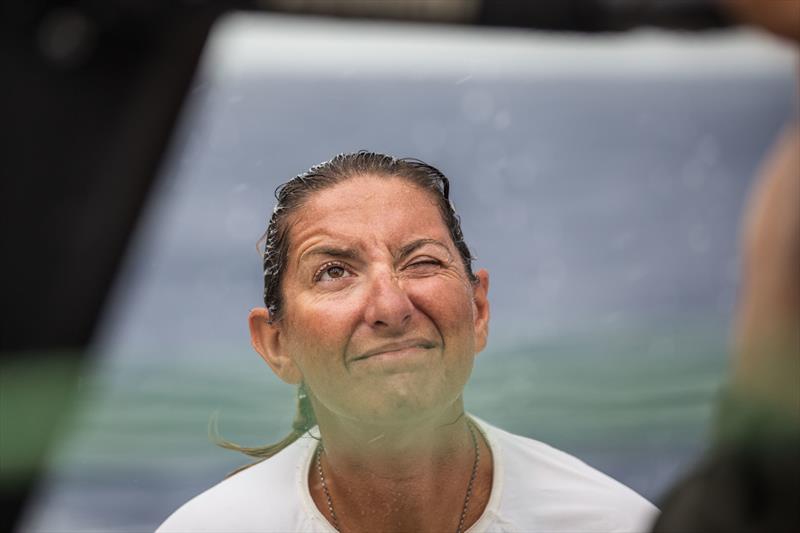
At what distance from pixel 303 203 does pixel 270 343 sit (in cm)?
10

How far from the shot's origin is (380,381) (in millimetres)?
675

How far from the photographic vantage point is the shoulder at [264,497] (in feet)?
2.35

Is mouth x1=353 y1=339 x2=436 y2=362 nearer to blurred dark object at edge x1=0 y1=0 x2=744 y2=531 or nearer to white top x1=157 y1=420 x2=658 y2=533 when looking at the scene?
white top x1=157 y1=420 x2=658 y2=533

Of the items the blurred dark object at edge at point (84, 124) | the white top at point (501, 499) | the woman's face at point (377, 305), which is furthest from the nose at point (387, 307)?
the blurred dark object at edge at point (84, 124)

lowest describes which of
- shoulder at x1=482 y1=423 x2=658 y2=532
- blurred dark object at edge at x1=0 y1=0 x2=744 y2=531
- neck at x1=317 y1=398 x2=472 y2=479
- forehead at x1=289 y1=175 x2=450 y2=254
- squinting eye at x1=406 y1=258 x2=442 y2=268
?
shoulder at x1=482 y1=423 x2=658 y2=532

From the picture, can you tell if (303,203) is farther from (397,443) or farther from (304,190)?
(397,443)

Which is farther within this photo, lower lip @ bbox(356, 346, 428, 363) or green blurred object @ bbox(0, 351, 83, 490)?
green blurred object @ bbox(0, 351, 83, 490)

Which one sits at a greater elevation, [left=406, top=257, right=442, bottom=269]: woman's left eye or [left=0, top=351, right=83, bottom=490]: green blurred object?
[left=406, top=257, right=442, bottom=269]: woman's left eye

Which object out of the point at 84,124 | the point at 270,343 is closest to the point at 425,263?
the point at 270,343

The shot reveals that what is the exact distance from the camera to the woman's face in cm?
68

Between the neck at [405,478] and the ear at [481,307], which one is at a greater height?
the ear at [481,307]

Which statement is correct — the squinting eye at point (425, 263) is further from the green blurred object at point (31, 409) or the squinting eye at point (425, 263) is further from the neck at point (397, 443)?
the green blurred object at point (31, 409)

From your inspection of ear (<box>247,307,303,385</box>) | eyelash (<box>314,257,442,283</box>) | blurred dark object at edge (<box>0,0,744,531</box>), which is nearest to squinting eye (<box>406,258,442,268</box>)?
eyelash (<box>314,257,442,283</box>)

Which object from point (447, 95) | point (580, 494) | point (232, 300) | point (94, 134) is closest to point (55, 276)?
point (94, 134)
